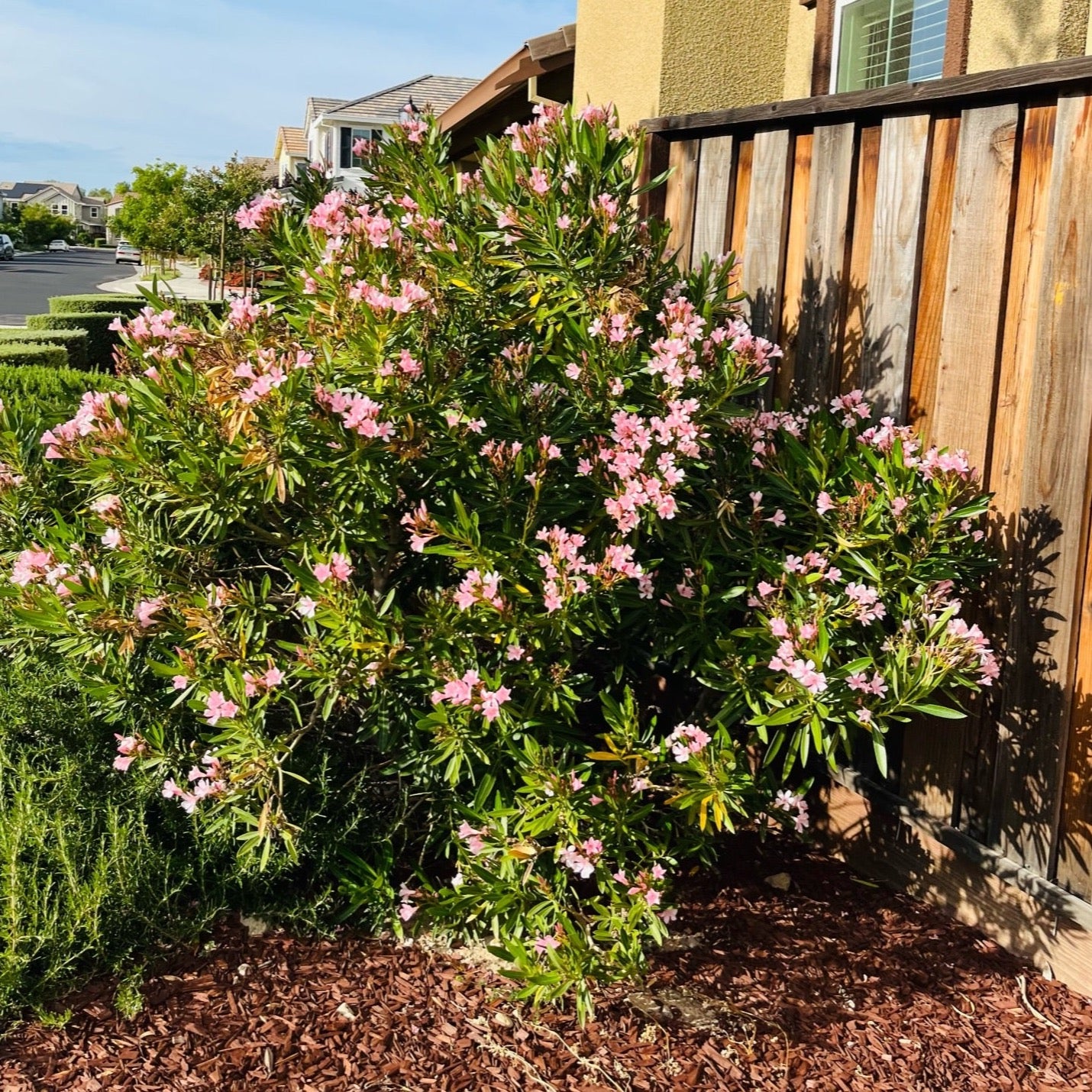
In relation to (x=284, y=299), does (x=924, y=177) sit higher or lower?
higher

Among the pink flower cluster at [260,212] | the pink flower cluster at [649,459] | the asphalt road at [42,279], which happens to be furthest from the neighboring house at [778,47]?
the asphalt road at [42,279]

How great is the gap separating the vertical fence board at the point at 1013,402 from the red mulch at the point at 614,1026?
19.3 inches

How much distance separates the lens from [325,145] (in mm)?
59938

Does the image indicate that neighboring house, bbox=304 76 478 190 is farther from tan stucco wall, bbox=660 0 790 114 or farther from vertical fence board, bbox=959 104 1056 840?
vertical fence board, bbox=959 104 1056 840

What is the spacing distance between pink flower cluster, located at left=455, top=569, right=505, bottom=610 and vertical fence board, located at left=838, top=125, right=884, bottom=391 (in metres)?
1.55

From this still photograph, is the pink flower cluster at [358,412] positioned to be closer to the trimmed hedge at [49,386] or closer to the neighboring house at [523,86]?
the trimmed hedge at [49,386]

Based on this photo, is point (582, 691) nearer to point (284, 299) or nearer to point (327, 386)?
point (327, 386)

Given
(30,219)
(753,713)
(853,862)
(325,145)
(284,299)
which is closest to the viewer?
(753,713)

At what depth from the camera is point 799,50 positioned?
6629 mm

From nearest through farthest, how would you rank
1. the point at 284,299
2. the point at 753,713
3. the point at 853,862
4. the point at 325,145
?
the point at 753,713
the point at 284,299
the point at 853,862
the point at 325,145

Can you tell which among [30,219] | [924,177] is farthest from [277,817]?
[30,219]

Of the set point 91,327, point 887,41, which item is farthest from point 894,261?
point 91,327

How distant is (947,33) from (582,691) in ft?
13.0

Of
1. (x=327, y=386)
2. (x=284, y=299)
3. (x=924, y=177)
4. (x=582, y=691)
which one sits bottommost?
(x=582, y=691)
